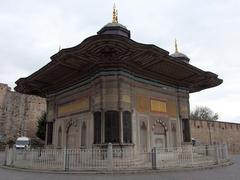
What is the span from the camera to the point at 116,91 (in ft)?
33.6

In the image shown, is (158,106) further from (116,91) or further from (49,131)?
(49,131)

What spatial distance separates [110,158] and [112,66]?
13.2 feet

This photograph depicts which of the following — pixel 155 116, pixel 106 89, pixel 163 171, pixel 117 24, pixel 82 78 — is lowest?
pixel 163 171

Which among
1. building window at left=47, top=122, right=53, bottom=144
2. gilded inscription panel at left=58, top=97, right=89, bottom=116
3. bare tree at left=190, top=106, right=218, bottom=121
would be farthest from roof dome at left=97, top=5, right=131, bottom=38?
bare tree at left=190, top=106, right=218, bottom=121

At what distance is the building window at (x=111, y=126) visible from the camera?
982 cm

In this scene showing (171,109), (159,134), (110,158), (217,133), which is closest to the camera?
(110,158)

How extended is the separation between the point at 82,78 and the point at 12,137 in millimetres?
25670

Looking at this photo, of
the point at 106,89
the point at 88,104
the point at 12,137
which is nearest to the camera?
the point at 106,89

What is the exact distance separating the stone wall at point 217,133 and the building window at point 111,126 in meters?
16.8

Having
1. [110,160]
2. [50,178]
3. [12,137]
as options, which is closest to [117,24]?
[110,160]

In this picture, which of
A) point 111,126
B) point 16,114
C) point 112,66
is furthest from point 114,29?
point 16,114

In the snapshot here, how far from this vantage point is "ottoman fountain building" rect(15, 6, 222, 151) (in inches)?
388

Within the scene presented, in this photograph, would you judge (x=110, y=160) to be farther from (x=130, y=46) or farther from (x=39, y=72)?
(x=39, y=72)

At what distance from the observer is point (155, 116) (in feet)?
38.9
